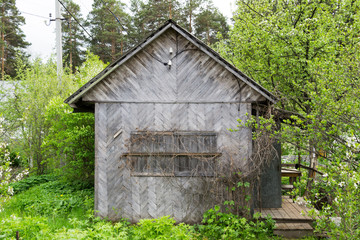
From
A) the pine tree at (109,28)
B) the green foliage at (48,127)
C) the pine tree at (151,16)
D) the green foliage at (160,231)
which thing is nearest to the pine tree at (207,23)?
the pine tree at (151,16)

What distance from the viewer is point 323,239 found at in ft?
23.0

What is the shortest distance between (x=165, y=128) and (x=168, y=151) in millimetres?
663

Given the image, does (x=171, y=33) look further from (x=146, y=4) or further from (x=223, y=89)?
(x=146, y=4)

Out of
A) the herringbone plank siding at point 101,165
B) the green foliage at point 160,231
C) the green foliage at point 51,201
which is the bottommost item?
the green foliage at point 51,201

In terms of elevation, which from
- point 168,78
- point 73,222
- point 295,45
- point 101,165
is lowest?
point 73,222

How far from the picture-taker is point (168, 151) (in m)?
7.68

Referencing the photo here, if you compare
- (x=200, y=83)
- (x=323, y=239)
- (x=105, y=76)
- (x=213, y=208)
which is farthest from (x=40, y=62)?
(x=323, y=239)

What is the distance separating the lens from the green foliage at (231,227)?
698cm

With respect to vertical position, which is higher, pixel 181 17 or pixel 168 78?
pixel 181 17

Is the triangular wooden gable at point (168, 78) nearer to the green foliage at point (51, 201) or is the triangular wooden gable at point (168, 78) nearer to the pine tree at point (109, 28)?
the green foliage at point (51, 201)

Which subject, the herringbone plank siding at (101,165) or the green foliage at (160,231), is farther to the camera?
the herringbone plank siding at (101,165)

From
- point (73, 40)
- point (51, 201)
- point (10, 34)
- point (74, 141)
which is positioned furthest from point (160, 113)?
point (10, 34)

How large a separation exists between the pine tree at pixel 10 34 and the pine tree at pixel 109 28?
297 inches

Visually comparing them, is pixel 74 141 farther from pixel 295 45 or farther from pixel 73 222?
pixel 295 45
